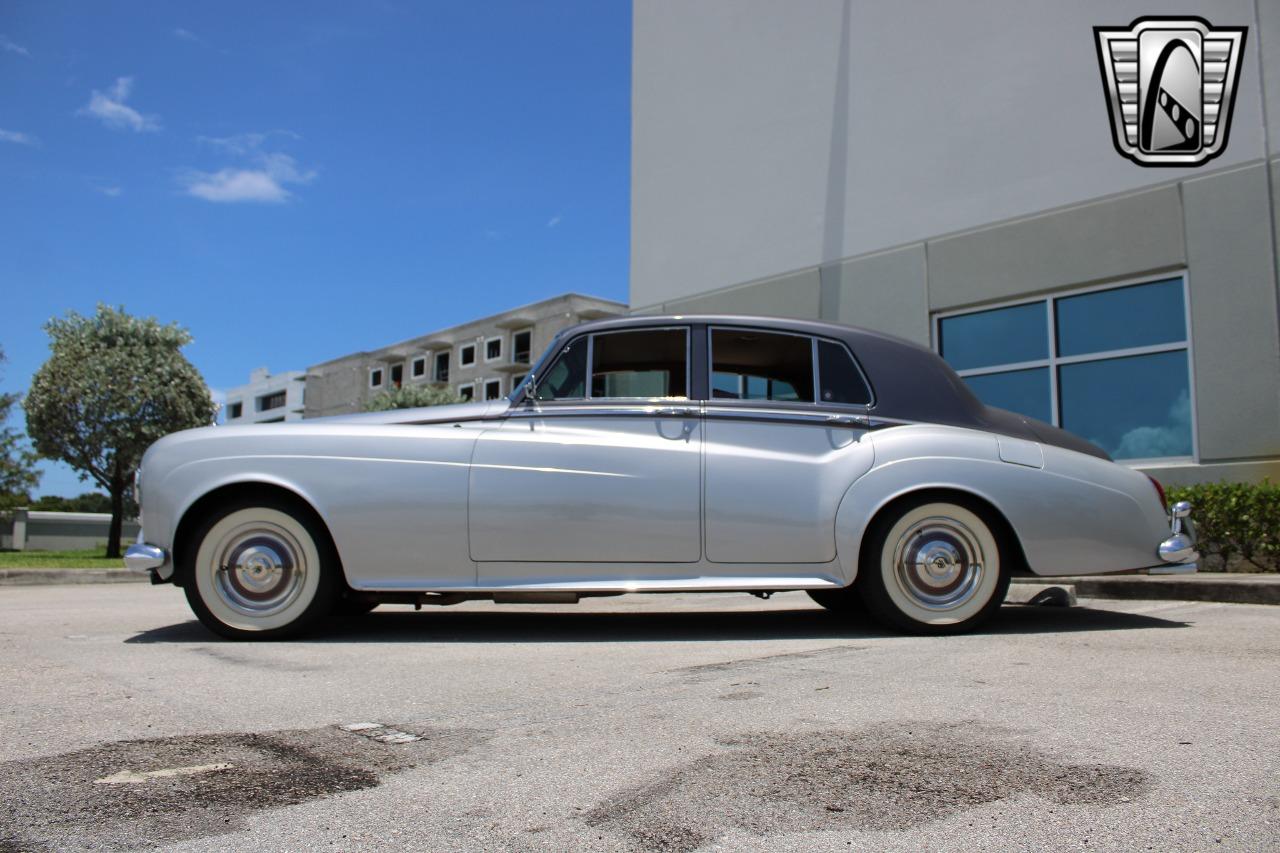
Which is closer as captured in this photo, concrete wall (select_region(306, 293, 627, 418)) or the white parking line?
the white parking line

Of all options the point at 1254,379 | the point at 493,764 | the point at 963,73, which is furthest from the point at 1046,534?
the point at 963,73

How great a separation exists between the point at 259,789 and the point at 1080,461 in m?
4.21

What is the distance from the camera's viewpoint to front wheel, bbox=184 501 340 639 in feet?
15.5

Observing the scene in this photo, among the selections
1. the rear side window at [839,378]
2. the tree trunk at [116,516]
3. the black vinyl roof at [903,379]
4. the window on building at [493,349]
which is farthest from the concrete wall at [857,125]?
the window on building at [493,349]

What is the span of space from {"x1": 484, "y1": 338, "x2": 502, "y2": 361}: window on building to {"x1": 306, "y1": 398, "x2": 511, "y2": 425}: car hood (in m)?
56.5

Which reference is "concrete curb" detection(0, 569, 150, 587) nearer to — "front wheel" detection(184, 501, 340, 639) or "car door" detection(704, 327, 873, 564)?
"front wheel" detection(184, 501, 340, 639)

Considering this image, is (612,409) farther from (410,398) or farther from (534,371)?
(410,398)

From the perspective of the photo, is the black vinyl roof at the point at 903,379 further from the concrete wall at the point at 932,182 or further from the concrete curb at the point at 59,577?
the concrete curb at the point at 59,577

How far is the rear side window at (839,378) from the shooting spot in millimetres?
5008

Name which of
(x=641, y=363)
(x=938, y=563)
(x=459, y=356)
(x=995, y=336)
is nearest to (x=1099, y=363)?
(x=995, y=336)

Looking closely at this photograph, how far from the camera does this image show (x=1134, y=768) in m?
2.31

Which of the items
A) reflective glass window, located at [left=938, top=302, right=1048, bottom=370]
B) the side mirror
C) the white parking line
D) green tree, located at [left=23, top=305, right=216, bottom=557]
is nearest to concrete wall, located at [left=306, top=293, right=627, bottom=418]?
green tree, located at [left=23, top=305, right=216, bottom=557]

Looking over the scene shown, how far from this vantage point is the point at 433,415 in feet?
16.1

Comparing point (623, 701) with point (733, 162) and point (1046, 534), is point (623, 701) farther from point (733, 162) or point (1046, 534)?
point (733, 162)
